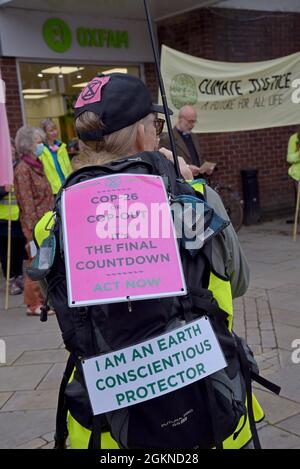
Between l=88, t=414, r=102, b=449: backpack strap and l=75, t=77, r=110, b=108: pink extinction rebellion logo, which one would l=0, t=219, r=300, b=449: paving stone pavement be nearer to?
l=88, t=414, r=102, b=449: backpack strap

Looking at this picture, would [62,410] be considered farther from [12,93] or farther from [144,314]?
[12,93]

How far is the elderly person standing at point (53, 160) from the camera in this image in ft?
23.7

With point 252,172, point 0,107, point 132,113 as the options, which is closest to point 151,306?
point 132,113

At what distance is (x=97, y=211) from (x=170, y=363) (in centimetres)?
46

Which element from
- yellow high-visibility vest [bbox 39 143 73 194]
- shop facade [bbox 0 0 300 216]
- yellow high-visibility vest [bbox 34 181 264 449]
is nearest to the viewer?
yellow high-visibility vest [bbox 34 181 264 449]

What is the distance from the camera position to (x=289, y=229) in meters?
9.48

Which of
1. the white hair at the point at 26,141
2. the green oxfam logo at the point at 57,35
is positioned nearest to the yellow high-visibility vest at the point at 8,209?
the white hair at the point at 26,141

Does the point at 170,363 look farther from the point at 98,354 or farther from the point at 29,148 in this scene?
the point at 29,148

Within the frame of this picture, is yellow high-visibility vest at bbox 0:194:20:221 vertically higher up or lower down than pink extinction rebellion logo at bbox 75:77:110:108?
lower down

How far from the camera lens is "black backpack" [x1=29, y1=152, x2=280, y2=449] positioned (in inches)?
58.4

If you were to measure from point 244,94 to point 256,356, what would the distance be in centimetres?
496

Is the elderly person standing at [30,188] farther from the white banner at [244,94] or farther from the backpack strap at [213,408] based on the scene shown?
the backpack strap at [213,408]

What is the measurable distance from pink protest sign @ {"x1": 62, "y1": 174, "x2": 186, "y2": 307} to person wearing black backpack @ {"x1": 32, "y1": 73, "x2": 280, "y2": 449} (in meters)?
0.05

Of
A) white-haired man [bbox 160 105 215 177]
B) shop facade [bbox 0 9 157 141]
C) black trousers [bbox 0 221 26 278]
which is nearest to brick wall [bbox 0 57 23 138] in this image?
shop facade [bbox 0 9 157 141]
